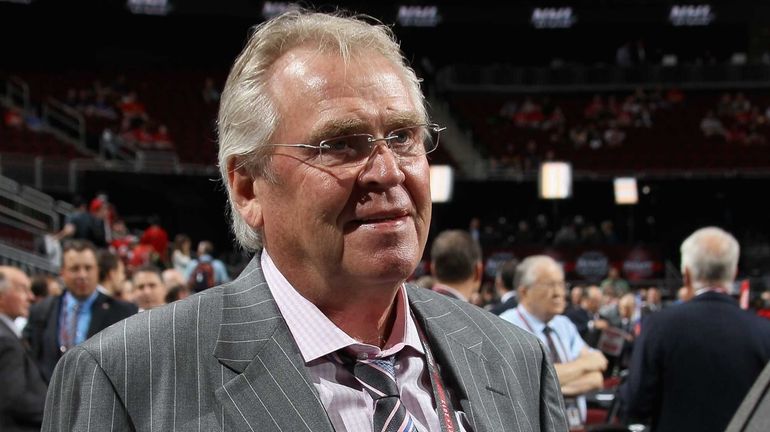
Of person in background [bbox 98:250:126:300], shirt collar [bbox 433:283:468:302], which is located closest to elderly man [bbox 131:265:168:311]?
person in background [bbox 98:250:126:300]

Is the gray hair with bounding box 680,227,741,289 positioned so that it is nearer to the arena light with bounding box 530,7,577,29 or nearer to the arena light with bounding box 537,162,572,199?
the arena light with bounding box 537,162,572,199

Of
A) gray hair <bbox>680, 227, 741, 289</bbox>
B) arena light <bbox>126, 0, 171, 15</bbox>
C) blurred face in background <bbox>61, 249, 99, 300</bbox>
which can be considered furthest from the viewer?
arena light <bbox>126, 0, 171, 15</bbox>

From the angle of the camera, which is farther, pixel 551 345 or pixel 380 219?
pixel 551 345

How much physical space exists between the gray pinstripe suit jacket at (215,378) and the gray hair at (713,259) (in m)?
2.94

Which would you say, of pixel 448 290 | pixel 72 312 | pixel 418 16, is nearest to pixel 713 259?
pixel 448 290

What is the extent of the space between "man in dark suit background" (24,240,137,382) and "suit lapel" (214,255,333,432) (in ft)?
13.7

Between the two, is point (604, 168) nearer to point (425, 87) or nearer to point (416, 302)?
point (425, 87)

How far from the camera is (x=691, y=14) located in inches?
1161

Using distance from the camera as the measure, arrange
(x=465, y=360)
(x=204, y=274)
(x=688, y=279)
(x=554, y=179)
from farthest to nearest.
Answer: (x=554, y=179), (x=204, y=274), (x=688, y=279), (x=465, y=360)

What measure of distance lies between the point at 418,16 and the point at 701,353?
2504 centimetres

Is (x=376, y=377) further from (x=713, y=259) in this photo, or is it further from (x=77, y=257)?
(x=77, y=257)

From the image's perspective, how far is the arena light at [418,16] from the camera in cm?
2845

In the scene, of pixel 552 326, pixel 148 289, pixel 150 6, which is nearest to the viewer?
pixel 552 326

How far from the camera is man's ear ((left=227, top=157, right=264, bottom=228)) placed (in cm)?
174
